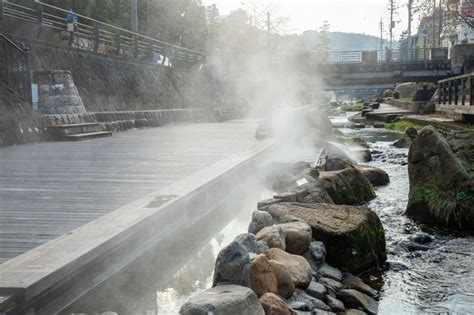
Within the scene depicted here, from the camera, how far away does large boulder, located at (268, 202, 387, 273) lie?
185 inches

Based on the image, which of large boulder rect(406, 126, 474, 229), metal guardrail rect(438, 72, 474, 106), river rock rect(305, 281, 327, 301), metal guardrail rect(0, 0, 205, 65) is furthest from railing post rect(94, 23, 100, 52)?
river rock rect(305, 281, 327, 301)

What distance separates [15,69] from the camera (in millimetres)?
11258

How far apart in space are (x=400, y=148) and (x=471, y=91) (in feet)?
12.6

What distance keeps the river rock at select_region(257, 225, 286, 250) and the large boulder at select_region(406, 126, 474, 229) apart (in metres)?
3.01

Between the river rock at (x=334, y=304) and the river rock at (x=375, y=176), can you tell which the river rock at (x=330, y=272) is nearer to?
the river rock at (x=334, y=304)

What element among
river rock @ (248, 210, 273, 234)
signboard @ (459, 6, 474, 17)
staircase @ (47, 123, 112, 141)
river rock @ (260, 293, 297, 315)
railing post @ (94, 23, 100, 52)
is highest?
signboard @ (459, 6, 474, 17)

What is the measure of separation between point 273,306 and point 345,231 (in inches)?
69.4

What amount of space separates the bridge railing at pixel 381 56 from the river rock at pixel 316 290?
110 ft

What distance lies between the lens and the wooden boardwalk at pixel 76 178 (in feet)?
12.6

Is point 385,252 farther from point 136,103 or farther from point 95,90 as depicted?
point 136,103

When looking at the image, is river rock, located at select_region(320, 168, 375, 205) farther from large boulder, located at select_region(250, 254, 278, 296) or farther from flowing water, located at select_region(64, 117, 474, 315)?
large boulder, located at select_region(250, 254, 278, 296)

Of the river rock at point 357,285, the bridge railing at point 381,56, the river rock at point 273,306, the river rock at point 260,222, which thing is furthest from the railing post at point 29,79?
the bridge railing at point 381,56

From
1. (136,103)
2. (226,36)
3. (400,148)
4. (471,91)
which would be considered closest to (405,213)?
(400,148)

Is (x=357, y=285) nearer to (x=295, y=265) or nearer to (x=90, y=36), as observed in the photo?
(x=295, y=265)
